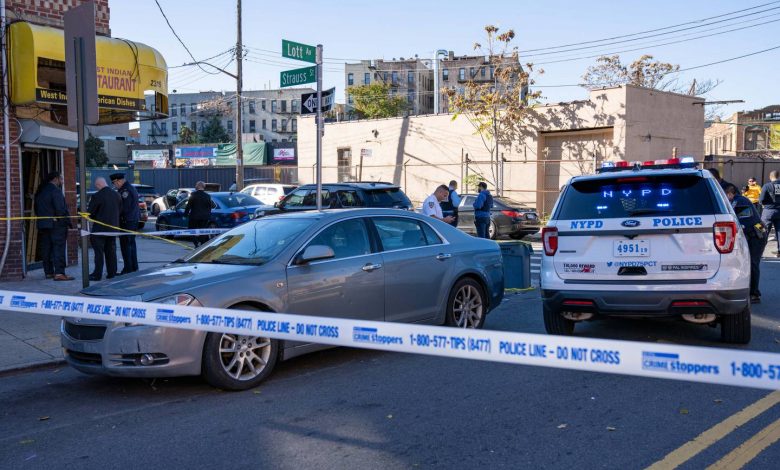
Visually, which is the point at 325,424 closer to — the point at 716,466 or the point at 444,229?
the point at 716,466

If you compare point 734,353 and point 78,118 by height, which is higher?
point 78,118

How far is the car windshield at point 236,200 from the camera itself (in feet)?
64.8

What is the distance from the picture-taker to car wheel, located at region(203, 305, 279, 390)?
5852 millimetres

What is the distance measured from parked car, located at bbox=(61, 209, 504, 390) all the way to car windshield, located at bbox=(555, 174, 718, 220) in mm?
1424

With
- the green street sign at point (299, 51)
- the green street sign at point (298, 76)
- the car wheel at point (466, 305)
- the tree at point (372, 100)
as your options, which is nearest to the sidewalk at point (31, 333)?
the car wheel at point (466, 305)

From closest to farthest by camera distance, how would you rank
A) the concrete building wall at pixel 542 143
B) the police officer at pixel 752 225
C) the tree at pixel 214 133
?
the police officer at pixel 752 225
the concrete building wall at pixel 542 143
the tree at pixel 214 133

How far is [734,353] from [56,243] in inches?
443

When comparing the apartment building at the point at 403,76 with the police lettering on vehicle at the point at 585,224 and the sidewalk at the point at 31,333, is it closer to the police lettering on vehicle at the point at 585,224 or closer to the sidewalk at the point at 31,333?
the sidewalk at the point at 31,333

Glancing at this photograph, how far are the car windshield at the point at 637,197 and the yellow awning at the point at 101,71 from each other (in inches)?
314

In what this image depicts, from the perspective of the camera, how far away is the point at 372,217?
7359 millimetres

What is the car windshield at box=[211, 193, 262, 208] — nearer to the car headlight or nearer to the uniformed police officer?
the uniformed police officer

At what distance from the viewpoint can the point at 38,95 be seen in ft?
36.9

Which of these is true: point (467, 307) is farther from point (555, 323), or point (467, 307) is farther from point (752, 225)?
point (752, 225)

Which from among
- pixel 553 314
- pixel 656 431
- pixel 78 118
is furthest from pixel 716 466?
pixel 78 118
